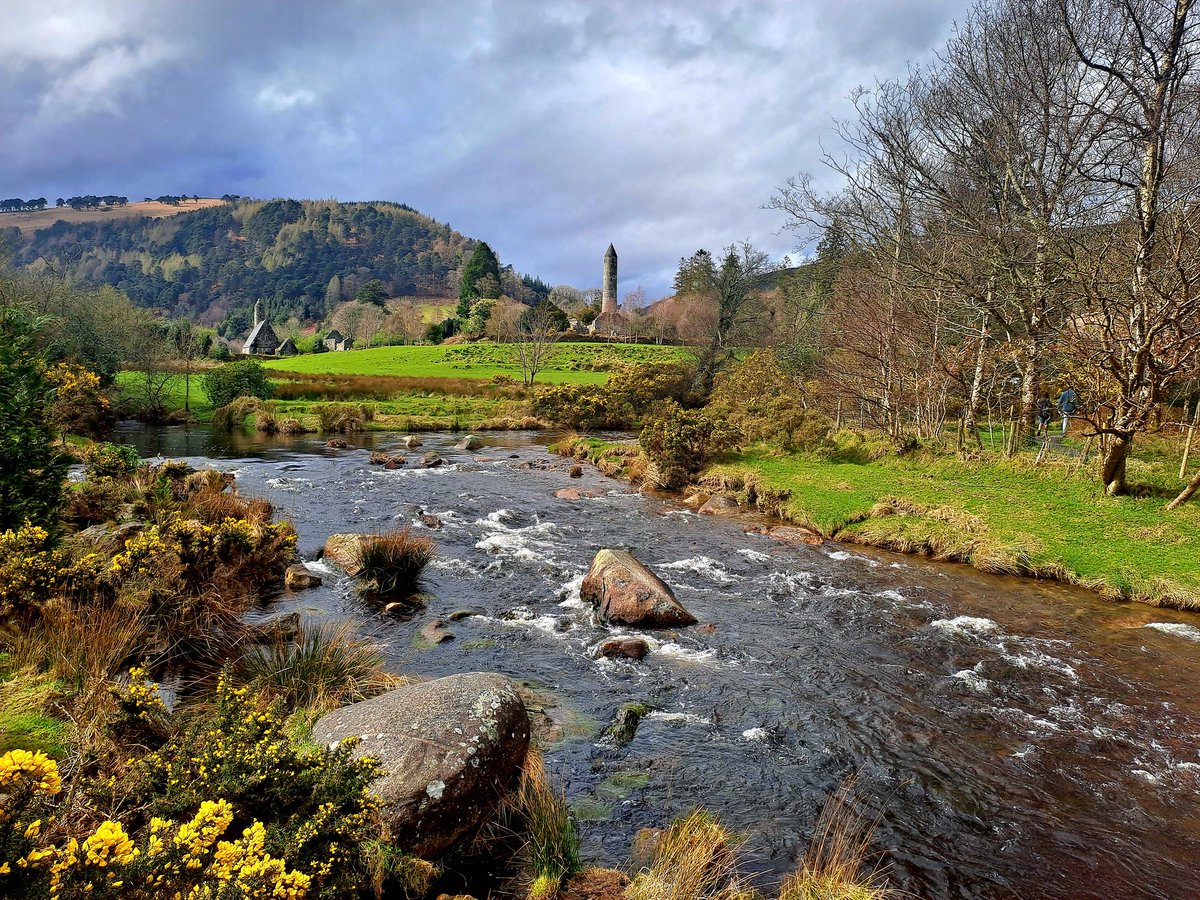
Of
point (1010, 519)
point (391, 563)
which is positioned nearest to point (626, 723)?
point (391, 563)

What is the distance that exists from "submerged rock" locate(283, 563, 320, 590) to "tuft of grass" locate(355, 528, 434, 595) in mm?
843

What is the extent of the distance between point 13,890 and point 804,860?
5010 millimetres

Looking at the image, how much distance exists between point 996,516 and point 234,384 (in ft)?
154

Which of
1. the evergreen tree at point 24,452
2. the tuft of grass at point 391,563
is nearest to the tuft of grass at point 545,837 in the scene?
the tuft of grass at point 391,563

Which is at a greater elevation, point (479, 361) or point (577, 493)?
point (479, 361)

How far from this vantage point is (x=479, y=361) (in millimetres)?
74812

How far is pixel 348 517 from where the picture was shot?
17.6 m

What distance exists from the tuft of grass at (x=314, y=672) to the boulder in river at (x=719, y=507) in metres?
12.6

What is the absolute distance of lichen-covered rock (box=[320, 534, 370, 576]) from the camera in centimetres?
1271

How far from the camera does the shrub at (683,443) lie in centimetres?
2311

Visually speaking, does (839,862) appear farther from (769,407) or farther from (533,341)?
(533,341)

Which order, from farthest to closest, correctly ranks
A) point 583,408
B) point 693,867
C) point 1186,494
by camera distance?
point 583,408 < point 1186,494 < point 693,867

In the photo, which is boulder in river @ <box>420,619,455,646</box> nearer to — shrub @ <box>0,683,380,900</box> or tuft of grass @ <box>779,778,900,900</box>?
shrub @ <box>0,683,380,900</box>

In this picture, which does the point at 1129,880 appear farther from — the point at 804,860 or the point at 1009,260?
the point at 1009,260
